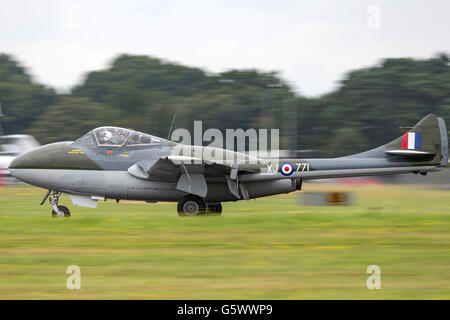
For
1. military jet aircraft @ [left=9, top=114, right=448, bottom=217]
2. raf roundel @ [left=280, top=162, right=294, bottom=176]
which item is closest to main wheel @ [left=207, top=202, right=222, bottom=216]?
military jet aircraft @ [left=9, top=114, right=448, bottom=217]

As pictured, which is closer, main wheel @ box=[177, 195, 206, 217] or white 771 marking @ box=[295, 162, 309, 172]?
main wheel @ box=[177, 195, 206, 217]

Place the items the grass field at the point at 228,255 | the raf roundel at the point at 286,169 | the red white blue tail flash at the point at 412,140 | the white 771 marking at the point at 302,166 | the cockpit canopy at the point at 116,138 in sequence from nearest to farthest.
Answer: the grass field at the point at 228,255, the cockpit canopy at the point at 116,138, the raf roundel at the point at 286,169, the white 771 marking at the point at 302,166, the red white blue tail flash at the point at 412,140

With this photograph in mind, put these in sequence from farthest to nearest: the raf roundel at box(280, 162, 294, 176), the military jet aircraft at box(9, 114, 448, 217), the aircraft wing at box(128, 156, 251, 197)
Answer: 1. the raf roundel at box(280, 162, 294, 176)
2. the military jet aircraft at box(9, 114, 448, 217)
3. the aircraft wing at box(128, 156, 251, 197)

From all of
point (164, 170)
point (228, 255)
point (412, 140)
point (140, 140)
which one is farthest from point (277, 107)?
point (228, 255)

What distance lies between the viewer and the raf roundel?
14555 millimetres

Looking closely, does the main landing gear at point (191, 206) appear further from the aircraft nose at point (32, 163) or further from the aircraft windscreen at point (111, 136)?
the aircraft nose at point (32, 163)

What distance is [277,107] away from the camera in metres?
45.7

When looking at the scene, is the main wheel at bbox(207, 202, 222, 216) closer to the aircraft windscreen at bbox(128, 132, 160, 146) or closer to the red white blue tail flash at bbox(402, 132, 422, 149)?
the aircraft windscreen at bbox(128, 132, 160, 146)

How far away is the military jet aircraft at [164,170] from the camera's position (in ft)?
46.5

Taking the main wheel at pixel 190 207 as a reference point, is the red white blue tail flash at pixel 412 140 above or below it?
above

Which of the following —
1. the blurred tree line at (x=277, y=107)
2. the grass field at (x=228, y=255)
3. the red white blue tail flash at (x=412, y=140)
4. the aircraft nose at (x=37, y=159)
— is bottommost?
the grass field at (x=228, y=255)

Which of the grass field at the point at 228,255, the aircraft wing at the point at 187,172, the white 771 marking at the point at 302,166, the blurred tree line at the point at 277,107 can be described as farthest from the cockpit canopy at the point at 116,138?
the blurred tree line at the point at 277,107

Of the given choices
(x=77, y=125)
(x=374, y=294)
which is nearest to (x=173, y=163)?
(x=374, y=294)

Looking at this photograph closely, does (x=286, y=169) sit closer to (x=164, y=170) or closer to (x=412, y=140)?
(x=164, y=170)
